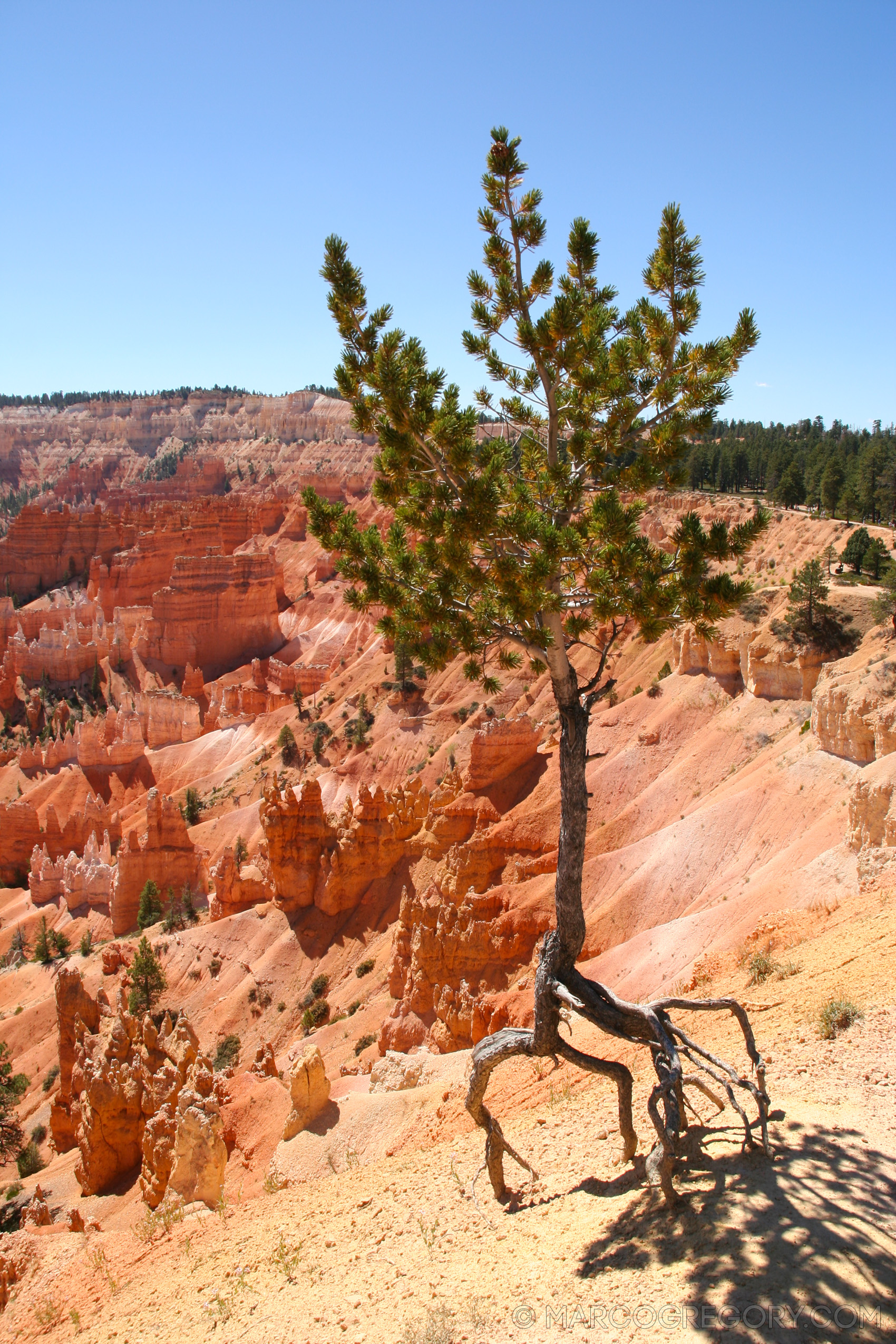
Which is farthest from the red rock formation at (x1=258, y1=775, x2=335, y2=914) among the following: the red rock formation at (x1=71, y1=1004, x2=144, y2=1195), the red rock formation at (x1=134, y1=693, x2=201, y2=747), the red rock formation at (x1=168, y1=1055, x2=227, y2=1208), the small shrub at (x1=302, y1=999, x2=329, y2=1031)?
the red rock formation at (x1=134, y1=693, x2=201, y2=747)

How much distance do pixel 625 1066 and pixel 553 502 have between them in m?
5.36

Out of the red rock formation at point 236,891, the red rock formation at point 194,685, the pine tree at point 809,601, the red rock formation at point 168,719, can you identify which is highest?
the pine tree at point 809,601

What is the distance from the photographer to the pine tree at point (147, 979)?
28688 millimetres

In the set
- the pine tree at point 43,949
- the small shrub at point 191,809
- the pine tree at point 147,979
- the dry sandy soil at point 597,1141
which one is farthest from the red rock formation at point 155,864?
the pine tree at point 147,979

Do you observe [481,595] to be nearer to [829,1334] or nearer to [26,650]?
[829,1334]

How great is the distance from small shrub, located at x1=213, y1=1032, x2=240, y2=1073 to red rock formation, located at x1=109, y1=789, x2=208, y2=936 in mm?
12951

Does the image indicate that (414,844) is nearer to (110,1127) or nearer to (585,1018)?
(110,1127)

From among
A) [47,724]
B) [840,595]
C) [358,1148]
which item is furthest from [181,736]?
[358,1148]

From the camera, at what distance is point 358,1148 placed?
13.6 m

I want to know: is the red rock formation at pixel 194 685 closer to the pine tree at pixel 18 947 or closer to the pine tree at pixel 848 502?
the pine tree at pixel 18 947

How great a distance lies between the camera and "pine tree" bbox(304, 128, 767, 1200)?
25.8ft

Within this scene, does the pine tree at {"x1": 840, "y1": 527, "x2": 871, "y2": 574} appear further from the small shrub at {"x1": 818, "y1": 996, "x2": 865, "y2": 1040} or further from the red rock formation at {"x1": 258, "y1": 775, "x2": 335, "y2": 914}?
the small shrub at {"x1": 818, "y1": 996, "x2": 865, "y2": 1040}

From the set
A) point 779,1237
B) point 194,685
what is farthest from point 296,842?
point 194,685

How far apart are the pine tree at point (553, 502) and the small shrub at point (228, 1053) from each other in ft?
64.7
